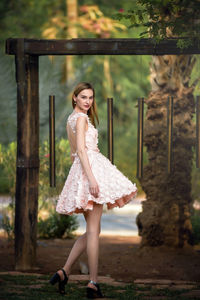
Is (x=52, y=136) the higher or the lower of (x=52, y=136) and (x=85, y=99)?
the lower

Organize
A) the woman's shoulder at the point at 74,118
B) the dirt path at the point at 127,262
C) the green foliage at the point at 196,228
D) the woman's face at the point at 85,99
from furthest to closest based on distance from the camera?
1. the green foliage at the point at 196,228
2. the dirt path at the point at 127,262
3. the woman's face at the point at 85,99
4. the woman's shoulder at the point at 74,118

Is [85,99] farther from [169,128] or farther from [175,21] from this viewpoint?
[169,128]

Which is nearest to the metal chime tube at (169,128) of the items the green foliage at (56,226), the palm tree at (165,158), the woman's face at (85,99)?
the palm tree at (165,158)

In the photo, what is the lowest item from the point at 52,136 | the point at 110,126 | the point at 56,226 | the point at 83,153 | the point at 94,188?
the point at 56,226

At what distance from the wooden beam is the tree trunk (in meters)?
1.85

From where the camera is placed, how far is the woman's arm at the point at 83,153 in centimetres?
584

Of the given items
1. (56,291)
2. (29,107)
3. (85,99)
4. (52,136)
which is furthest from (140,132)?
(56,291)

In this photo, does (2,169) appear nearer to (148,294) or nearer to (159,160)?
(159,160)

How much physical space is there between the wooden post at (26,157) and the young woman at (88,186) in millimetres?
1370

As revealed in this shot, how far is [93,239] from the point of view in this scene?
598 centimetres

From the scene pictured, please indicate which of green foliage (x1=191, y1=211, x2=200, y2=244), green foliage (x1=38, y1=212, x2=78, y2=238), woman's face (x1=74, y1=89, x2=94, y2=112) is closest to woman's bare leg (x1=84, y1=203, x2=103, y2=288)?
woman's face (x1=74, y1=89, x2=94, y2=112)

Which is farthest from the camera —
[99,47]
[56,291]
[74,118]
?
[99,47]

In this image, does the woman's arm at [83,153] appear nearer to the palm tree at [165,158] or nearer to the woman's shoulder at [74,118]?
the woman's shoulder at [74,118]

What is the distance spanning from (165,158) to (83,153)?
11.3 ft
